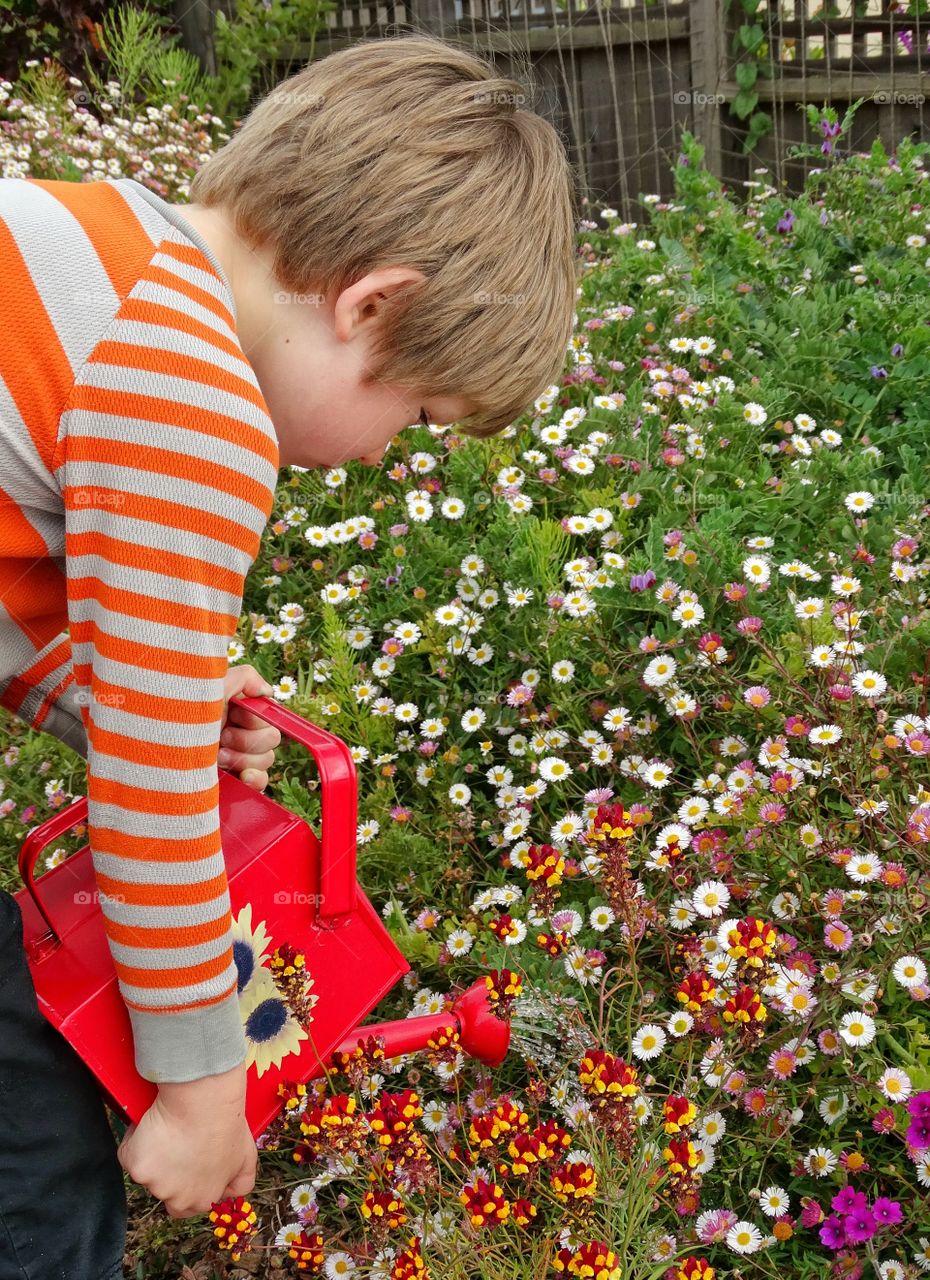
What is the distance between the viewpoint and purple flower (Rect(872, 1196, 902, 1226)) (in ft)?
4.39

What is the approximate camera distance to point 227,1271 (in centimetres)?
171

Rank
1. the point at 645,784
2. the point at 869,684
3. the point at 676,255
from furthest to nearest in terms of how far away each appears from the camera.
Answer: the point at 676,255, the point at 645,784, the point at 869,684

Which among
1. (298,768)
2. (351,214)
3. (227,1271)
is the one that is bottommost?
(227,1271)

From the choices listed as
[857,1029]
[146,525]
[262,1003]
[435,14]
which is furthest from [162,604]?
[435,14]

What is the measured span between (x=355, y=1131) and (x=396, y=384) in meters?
0.80

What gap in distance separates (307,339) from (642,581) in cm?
97

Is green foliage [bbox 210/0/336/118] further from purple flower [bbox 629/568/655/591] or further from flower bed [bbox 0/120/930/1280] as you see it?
purple flower [bbox 629/568/655/591]

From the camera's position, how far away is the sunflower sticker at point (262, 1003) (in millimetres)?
1282

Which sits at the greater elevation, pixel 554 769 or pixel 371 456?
pixel 371 456

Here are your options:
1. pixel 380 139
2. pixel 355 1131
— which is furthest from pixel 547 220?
pixel 355 1131

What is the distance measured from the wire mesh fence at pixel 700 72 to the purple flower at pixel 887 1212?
13.0 feet

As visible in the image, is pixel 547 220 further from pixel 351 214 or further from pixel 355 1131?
pixel 355 1131

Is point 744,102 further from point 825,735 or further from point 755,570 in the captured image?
point 825,735

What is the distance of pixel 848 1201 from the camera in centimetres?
138
